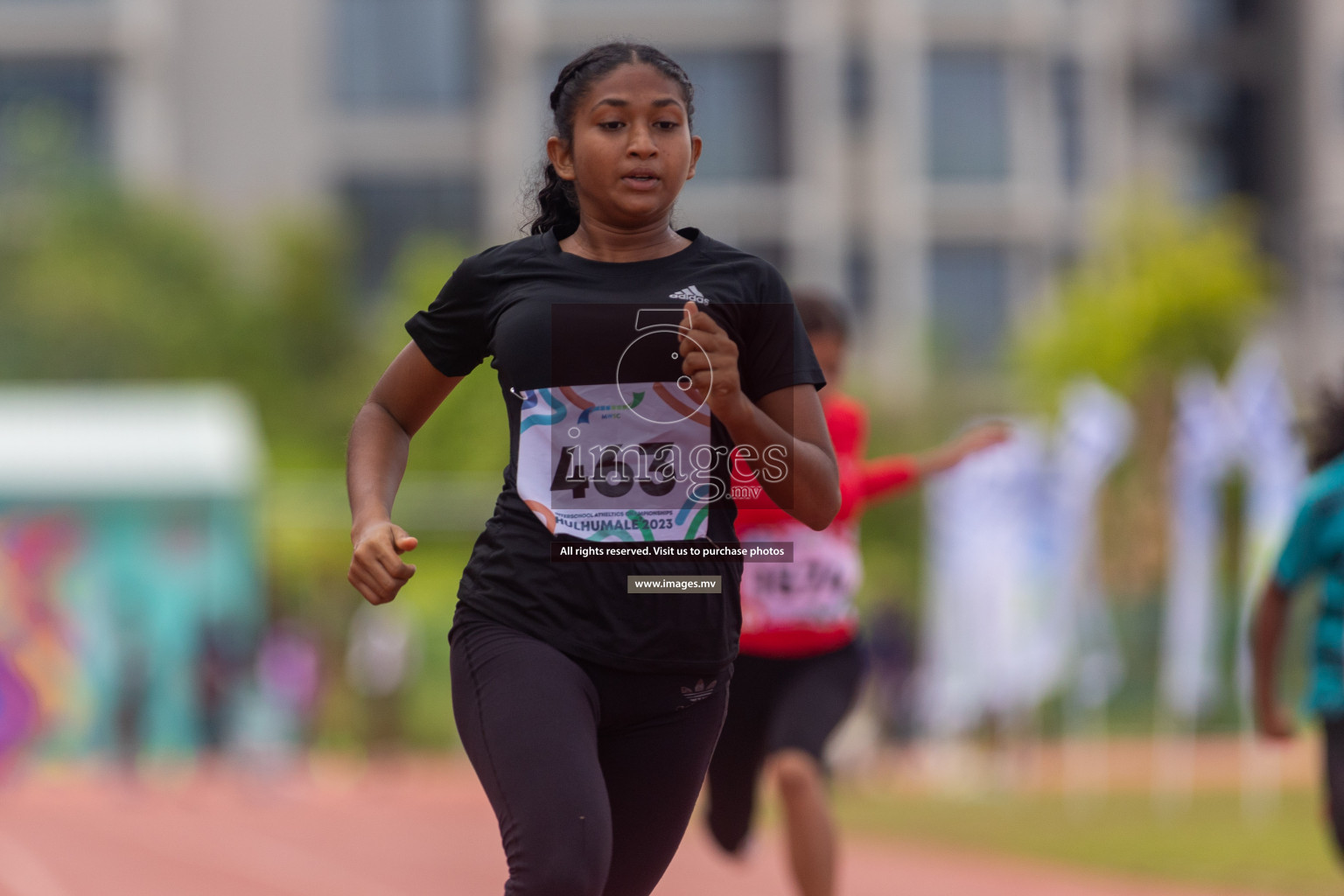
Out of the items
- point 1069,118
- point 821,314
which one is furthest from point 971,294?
point 821,314

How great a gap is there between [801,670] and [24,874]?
22.9ft

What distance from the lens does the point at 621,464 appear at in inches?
145

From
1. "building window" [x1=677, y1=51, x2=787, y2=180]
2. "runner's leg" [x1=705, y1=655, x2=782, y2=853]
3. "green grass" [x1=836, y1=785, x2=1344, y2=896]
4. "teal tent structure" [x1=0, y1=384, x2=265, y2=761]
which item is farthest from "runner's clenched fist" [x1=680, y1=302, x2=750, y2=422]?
"building window" [x1=677, y1=51, x2=787, y2=180]

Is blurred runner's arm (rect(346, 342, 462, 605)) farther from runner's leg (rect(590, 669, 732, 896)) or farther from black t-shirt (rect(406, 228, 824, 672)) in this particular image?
runner's leg (rect(590, 669, 732, 896))

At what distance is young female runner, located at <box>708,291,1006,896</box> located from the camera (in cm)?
600

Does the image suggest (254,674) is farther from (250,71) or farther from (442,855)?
(250,71)

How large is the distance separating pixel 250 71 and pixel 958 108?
16.6m

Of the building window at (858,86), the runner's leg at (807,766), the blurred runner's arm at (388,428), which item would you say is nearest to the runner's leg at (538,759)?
the blurred runner's arm at (388,428)

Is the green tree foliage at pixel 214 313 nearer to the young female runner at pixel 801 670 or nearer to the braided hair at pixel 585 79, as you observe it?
the young female runner at pixel 801 670

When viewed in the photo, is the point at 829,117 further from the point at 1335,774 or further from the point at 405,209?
the point at 1335,774

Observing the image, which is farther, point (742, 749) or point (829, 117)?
point (829, 117)

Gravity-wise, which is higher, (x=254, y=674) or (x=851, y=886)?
(x=851, y=886)

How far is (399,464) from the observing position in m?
4.03

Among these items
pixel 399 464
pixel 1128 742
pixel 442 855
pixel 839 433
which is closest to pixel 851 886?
pixel 442 855
